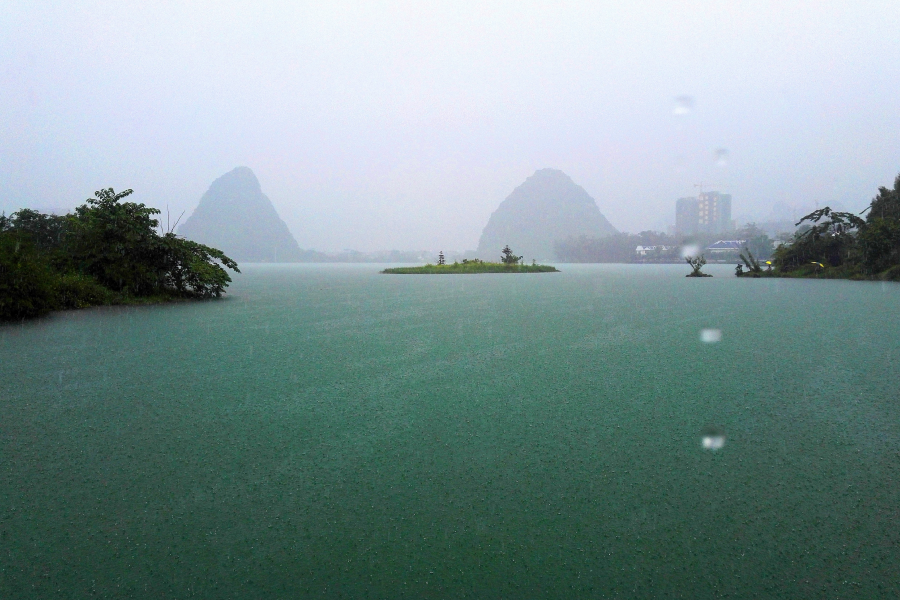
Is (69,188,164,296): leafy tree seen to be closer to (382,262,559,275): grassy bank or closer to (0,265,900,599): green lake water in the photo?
(0,265,900,599): green lake water

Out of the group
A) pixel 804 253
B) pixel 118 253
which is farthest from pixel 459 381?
pixel 804 253

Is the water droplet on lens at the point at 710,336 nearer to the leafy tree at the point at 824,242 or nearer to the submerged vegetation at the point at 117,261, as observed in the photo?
the submerged vegetation at the point at 117,261

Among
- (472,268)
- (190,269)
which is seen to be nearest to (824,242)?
(472,268)

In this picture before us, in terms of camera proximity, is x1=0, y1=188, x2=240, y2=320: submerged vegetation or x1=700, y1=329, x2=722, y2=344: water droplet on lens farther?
x1=0, y1=188, x2=240, y2=320: submerged vegetation

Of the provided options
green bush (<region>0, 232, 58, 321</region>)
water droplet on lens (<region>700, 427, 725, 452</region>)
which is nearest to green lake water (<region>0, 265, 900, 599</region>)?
water droplet on lens (<region>700, 427, 725, 452</region>)

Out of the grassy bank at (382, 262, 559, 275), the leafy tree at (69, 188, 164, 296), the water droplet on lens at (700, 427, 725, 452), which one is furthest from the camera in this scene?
the grassy bank at (382, 262, 559, 275)

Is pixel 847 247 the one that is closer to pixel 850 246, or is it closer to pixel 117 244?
pixel 850 246

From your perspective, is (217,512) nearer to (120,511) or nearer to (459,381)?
(120,511)
